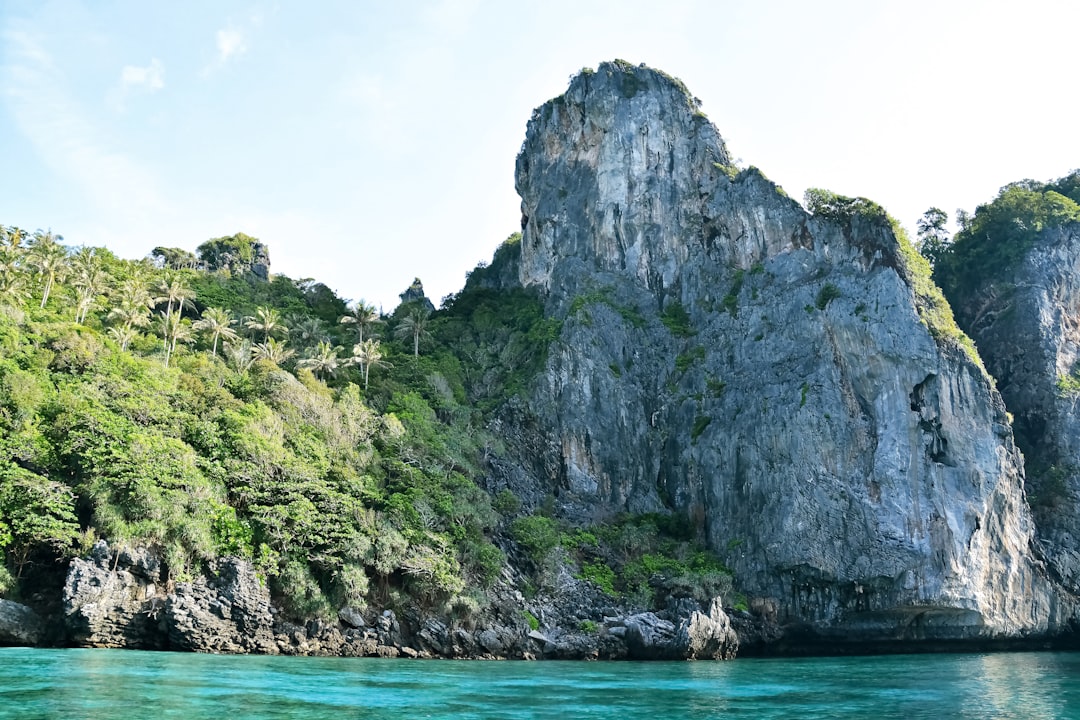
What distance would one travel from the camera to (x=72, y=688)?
19.8 metres

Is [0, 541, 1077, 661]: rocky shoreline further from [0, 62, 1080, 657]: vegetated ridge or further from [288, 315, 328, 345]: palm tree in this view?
[288, 315, 328, 345]: palm tree

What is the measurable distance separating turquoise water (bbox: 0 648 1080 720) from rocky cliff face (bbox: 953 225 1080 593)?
71.5 feet

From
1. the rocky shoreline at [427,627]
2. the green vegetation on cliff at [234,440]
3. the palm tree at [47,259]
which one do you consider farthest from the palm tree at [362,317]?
the rocky shoreline at [427,627]

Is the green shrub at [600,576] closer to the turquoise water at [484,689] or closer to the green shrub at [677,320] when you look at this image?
the turquoise water at [484,689]

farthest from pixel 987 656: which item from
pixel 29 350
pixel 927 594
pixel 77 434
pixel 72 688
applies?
pixel 29 350

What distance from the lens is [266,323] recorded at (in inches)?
2288

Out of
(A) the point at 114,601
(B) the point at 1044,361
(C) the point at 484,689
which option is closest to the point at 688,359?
(B) the point at 1044,361

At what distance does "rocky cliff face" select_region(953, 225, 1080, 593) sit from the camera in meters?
54.2

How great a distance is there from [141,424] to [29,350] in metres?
7.85

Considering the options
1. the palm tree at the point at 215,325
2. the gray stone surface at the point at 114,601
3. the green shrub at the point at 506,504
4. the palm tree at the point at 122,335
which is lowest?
the gray stone surface at the point at 114,601

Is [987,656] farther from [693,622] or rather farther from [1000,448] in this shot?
[693,622]

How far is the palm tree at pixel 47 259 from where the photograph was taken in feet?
180

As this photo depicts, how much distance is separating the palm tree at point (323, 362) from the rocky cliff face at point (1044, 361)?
47.9m

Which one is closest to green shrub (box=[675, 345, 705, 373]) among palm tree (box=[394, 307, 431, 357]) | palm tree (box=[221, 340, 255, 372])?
palm tree (box=[394, 307, 431, 357])
